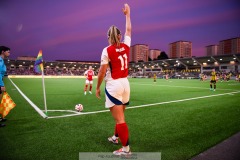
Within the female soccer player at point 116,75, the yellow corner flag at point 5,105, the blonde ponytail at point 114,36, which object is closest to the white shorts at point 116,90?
the female soccer player at point 116,75

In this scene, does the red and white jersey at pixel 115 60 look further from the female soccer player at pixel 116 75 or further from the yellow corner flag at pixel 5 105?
the yellow corner flag at pixel 5 105

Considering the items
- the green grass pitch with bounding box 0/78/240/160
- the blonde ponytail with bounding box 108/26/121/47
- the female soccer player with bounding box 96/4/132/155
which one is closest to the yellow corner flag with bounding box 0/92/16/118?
the green grass pitch with bounding box 0/78/240/160

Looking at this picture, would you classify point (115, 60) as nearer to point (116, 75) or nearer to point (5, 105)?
point (116, 75)

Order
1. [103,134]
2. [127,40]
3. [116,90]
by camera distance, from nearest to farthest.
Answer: [116,90] → [127,40] → [103,134]

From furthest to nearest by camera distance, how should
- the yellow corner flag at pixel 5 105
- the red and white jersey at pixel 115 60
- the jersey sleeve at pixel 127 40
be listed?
the yellow corner flag at pixel 5 105, the jersey sleeve at pixel 127 40, the red and white jersey at pixel 115 60

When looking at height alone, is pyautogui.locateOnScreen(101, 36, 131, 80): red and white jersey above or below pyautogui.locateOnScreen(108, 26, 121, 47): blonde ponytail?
below

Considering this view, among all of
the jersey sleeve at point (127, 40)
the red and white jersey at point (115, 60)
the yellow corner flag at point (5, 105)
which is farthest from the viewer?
the yellow corner flag at point (5, 105)

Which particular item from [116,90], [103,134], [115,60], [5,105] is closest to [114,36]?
[115,60]

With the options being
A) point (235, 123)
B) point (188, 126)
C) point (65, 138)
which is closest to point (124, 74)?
point (65, 138)

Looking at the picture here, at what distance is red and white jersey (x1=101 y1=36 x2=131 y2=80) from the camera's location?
3.03 m

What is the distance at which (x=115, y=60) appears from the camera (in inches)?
122

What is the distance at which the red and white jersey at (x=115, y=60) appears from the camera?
303cm

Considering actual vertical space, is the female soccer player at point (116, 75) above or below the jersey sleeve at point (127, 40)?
below

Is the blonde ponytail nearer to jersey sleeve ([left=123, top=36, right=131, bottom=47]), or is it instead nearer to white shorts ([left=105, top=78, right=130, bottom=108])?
jersey sleeve ([left=123, top=36, right=131, bottom=47])
